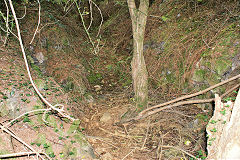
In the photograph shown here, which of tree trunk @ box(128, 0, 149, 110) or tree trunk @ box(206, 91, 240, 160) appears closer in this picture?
tree trunk @ box(206, 91, 240, 160)

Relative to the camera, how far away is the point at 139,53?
3.35m

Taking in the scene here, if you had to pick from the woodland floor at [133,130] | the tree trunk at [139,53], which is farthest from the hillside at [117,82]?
the tree trunk at [139,53]

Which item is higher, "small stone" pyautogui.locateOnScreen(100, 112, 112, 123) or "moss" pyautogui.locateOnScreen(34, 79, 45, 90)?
"moss" pyautogui.locateOnScreen(34, 79, 45, 90)

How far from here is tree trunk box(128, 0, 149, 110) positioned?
3146 mm

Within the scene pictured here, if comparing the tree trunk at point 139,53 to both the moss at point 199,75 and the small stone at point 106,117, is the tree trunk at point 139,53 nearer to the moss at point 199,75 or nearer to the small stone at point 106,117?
the small stone at point 106,117

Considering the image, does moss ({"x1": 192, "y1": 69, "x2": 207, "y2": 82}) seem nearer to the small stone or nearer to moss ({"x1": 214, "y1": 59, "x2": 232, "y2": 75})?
moss ({"x1": 214, "y1": 59, "x2": 232, "y2": 75})

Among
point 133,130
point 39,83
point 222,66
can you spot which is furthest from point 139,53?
point 39,83

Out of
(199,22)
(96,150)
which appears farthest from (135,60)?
(199,22)

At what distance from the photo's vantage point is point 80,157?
2496mm

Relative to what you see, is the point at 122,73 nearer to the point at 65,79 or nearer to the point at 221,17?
the point at 65,79

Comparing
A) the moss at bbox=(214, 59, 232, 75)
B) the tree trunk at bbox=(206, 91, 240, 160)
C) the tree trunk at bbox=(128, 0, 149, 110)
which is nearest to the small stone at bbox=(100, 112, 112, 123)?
the tree trunk at bbox=(128, 0, 149, 110)

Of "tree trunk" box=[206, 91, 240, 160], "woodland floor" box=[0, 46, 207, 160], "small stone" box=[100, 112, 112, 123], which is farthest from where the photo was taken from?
"small stone" box=[100, 112, 112, 123]

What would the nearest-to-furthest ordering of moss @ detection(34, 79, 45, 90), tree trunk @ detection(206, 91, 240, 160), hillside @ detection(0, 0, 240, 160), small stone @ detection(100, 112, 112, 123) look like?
tree trunk @ detection(206, 91, 240, 160), hillside @ detection(0, 0, 240, 160), moss @ detection(34, 79, 45, 90), small stone @ detection(100, 112, 112, 123)

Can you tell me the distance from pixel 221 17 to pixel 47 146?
173 inches
